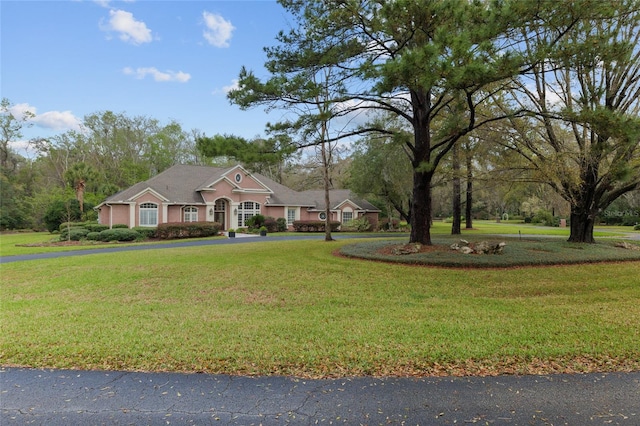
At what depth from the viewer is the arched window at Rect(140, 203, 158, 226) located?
2520 cm

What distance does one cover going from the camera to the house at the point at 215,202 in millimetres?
25230

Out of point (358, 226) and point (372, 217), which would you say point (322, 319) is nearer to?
point (358, 226)

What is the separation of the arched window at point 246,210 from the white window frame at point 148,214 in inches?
262

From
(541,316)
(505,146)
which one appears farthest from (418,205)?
(541,316)

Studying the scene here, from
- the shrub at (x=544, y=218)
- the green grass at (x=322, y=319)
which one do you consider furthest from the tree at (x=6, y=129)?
the shrub at (x=544, y=218)

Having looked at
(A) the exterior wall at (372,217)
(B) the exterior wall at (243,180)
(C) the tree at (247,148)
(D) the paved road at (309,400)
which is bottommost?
(D) the paved road at (309,400)

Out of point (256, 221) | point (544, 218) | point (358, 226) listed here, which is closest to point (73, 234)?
point (256, 221)

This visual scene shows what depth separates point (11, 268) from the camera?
1109 cm

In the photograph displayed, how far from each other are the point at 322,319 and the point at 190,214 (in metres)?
24.0

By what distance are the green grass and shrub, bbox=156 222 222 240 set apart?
1176cm

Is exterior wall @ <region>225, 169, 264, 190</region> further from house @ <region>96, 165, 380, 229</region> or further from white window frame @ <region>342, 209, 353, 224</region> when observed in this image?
white window frame @ <region>342, 209, 353, 224</region>

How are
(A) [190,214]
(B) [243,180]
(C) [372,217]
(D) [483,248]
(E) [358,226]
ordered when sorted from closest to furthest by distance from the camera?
(D) [483,248] → (A) [190,214] → (B) [243,180] → (E) [358,226] → (C) [372,217]

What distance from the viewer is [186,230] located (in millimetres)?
23453

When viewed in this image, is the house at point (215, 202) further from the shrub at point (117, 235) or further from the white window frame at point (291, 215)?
the shrub at point (117, 235)
